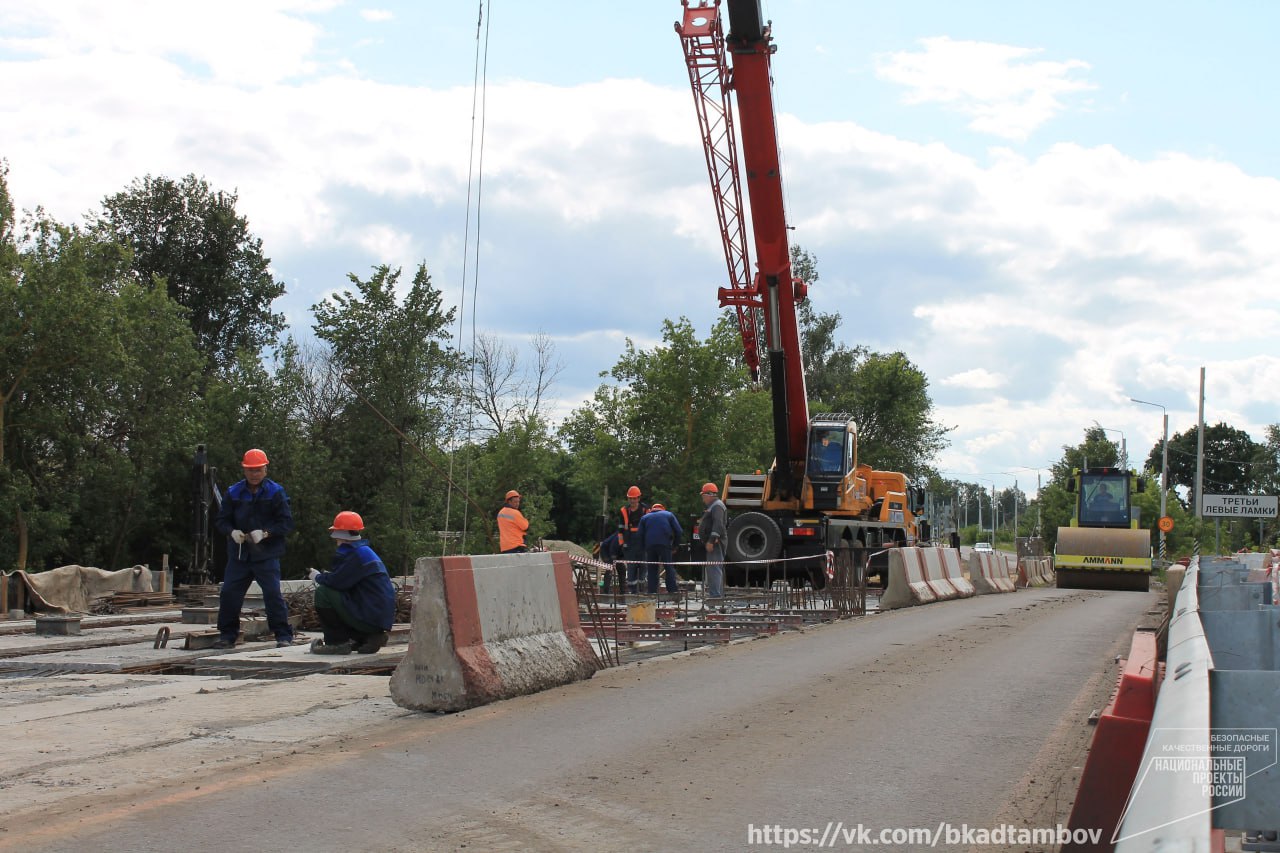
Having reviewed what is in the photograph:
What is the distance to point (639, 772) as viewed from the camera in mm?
6199

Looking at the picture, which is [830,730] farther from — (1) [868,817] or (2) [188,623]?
(2) [188,623]

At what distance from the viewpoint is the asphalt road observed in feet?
16.4

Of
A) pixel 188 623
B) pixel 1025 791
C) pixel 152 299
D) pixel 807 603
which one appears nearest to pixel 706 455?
pixel 152 299

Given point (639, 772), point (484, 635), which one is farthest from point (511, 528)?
point (639, 772)

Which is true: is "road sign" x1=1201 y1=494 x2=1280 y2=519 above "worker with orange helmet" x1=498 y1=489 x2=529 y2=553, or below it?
above

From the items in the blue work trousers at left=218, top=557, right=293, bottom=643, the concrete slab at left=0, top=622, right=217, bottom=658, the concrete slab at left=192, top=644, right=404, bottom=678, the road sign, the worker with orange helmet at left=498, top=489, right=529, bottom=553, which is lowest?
the concrete slab at left=0, top=622, right=217, bottom=658

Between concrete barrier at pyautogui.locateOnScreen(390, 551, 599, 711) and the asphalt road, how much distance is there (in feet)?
0.53

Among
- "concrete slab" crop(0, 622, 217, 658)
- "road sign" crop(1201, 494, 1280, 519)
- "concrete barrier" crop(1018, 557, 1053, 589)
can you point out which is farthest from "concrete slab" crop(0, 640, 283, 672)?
"road sign" crop(1201, 494, 1280, 519)

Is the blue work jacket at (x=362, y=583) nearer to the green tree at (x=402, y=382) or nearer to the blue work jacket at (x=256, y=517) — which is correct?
the blue work jacket at (x=256, y=517)

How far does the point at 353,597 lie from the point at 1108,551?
29.0 m

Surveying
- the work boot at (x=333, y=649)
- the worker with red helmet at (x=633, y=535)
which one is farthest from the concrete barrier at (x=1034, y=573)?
the work boot at (x=333, y=649)

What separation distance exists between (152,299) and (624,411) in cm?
1979

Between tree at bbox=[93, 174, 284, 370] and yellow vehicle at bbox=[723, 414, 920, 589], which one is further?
tree at bbox=[93, 174, 284, 370]

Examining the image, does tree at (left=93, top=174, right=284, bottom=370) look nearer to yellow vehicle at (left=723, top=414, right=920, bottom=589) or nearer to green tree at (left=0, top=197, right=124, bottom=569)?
green tree at (left=0, top=197, right=124, bottom=569)
